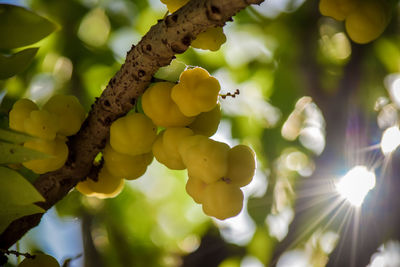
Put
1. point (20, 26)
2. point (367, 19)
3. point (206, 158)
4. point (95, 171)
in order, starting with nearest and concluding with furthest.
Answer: point (206, 158), point (367, 19), point (20, 26), point (95, 171)

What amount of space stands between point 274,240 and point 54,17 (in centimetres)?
171

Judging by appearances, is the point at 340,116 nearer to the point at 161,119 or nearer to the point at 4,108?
the point at 161,119

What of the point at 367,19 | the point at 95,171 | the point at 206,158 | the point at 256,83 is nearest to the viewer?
the point at 206,158

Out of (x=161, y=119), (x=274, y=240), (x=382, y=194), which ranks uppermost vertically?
(x=382, y=194)

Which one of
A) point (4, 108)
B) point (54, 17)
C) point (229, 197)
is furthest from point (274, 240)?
point (54, 17)

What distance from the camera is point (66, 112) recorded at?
1401 millimetres

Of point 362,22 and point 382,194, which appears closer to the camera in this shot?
point 362,22

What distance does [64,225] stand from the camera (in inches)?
109

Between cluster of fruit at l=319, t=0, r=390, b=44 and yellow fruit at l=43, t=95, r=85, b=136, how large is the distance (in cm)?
81

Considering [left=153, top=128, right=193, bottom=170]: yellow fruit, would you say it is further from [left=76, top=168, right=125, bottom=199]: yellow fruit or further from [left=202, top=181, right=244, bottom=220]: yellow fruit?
[left=76, top=168, right=125, bottom=199]: yellow fruit

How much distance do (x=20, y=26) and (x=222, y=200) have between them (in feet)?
2.66

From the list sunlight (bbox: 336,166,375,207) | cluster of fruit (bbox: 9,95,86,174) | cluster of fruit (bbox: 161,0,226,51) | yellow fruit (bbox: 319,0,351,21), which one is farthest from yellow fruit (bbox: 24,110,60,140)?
sunlight (bbox: 336,166,375,207)

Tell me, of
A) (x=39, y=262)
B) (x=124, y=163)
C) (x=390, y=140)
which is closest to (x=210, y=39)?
(x=124, y=163)

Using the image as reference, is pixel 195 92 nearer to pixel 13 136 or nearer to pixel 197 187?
pixel 197 187
